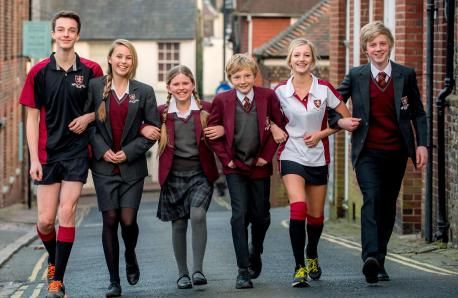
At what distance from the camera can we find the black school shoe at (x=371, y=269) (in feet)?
31.3

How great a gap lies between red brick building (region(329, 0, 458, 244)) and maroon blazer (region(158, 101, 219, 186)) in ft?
15.0

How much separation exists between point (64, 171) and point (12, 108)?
27.5 meters

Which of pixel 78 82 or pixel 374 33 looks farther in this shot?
pixel 374 33

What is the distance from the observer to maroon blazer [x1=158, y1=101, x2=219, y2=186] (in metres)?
9.81

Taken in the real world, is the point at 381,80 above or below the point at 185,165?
above

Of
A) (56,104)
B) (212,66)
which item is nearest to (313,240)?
(56,104)

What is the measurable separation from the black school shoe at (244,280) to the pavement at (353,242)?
7.67 ft

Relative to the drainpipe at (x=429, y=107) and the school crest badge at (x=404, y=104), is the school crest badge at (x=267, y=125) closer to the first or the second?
the school crest badge at (x=404, y=104)

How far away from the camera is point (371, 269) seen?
9578mm

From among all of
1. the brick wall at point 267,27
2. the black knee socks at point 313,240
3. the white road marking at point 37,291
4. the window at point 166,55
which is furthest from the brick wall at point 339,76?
the window at point 166,55

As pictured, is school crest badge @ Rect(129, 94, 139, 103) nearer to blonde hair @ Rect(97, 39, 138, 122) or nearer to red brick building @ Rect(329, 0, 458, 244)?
blonde hair @ Rect(97, 39, 138, 122)

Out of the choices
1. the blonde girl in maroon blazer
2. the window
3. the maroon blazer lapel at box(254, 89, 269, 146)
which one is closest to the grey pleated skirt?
the blonde girl in maroon blazer

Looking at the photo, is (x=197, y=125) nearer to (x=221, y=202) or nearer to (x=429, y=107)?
(x=429, y=107)

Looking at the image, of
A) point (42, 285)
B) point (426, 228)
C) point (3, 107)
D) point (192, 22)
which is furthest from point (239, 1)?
point (42, 285)
